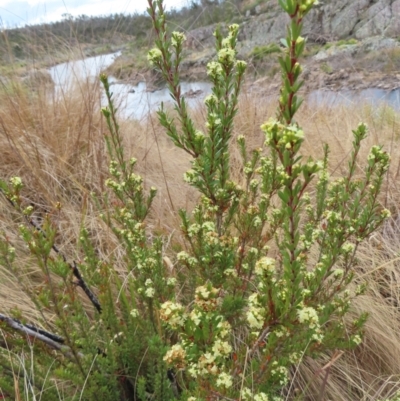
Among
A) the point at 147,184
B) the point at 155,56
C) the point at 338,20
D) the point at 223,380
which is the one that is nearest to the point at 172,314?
the point at 223,380

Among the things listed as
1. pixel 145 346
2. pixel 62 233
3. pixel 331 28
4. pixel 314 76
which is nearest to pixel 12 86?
pixel 62 233

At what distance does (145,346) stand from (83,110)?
2424 millimetres

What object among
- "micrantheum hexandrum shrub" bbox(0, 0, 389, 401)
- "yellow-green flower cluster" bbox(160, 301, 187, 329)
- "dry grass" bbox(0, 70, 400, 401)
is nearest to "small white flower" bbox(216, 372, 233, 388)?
"micrantheum hexandrum shrub" bbox(0, 0, 389, 401)

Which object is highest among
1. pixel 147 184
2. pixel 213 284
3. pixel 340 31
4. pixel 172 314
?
pixel 340 31

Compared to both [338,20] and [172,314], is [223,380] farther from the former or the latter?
[338,20]

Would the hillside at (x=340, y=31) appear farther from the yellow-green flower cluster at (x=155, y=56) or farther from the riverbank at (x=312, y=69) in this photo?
the yellow-green flower cluster at (x=155, y=56)

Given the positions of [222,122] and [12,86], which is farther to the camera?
[12,86]

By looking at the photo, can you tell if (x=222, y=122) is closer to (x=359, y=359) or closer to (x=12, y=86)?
(x=359, y=359)

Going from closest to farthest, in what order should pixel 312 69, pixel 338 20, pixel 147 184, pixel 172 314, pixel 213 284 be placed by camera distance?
pixel 172 314 < pixel 213 284 < pixel 147 184 < pixel 312 69 < pixel 338 20

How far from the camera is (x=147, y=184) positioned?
281 cm

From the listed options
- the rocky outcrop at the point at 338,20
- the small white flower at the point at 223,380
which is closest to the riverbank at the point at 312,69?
the small white flower at the point at 223,380

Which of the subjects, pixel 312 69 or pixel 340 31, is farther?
pixel 340 31

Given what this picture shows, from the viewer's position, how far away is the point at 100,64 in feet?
11.4

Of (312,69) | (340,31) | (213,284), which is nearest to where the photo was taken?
(213,284)
